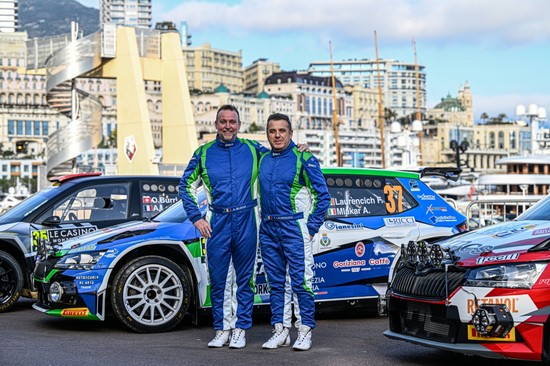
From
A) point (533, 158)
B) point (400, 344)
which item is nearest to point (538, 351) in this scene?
point (400, 344)

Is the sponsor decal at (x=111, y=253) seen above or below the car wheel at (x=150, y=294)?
above

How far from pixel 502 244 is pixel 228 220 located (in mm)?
2249

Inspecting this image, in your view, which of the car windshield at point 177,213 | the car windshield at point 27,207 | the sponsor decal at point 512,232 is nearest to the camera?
the sponsor decal at point 512,232

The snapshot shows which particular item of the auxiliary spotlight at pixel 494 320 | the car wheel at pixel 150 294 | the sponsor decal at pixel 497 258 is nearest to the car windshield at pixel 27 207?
the car wheel at pixel 150 294

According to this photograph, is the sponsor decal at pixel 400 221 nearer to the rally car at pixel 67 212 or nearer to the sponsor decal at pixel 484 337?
the rally car at pixel 67 212

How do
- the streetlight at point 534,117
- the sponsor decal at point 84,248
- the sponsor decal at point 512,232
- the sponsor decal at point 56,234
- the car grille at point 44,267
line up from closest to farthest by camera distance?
1. the sponsor decal at point 512,232
2. the sponsor decal at point 84,248
3. the car grille at point 44,267
4. the sponsor decal at point 56,234
5. the streetlight at point 534,117

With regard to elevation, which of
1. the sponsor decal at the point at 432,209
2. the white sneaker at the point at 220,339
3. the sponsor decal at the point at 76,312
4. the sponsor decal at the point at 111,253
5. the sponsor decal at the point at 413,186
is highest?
the sponsor decal at the point at 413,186

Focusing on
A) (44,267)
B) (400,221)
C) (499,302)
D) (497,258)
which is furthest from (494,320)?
(44,267)

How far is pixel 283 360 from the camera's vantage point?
7.12 metres

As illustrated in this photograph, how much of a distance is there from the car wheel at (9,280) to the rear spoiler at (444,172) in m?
4.43

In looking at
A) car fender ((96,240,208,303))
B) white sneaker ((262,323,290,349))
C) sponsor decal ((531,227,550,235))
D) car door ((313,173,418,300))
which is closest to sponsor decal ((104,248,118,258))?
car fender ((96,240,208,303))

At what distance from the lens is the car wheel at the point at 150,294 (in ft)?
28.0

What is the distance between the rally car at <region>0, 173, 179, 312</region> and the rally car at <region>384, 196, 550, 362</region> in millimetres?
4829

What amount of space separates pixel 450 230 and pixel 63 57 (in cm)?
A: 3905
